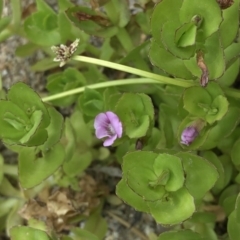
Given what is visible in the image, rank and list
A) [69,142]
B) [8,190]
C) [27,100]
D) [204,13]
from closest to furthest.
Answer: [204,13]
[27,100]
[69,142]
[8,190]

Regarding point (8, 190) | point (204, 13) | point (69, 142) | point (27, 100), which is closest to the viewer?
point (204, 13)

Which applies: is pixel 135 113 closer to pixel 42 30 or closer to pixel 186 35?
pixel 186 35

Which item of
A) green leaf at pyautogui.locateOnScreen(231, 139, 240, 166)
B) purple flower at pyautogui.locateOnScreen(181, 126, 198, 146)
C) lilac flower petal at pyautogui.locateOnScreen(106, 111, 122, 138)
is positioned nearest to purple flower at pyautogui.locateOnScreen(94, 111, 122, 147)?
lilac flower petal at pyautogui.locateOnScreen(106, 111, 122, 138)

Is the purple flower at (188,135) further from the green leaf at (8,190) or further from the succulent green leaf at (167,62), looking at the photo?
the green leaf at (8,190)

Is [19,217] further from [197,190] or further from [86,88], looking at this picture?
[197,190]

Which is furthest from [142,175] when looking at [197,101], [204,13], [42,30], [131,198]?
[42,30]

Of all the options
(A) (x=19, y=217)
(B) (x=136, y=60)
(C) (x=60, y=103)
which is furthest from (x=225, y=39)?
(A) (x=19, y=217)

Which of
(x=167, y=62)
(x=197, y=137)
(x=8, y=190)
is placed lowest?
(x=8, y=190)
